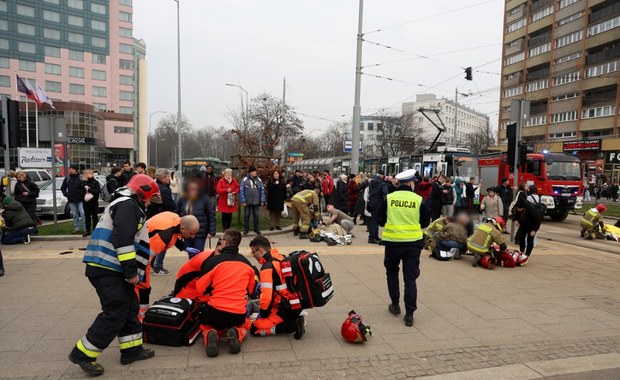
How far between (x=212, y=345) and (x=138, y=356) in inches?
27.0

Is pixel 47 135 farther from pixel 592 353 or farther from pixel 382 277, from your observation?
pixel 592 353

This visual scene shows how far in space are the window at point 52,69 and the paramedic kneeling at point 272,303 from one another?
2926 inches

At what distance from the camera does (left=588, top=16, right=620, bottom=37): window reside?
40625mm

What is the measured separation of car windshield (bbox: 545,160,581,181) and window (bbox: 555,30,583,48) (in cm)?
3590

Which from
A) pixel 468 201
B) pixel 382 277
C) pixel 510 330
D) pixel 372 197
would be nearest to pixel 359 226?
pixel 372 197

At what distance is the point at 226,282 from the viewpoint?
13.8ft

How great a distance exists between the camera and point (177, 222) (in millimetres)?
4527

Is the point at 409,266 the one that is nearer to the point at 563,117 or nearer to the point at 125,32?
the point at 563,117

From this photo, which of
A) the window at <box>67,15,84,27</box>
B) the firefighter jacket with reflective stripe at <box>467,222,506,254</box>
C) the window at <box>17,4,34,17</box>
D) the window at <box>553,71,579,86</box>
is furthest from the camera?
the window at <box>67,15,84,27</box>

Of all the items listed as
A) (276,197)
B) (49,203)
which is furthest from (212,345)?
(49,203)

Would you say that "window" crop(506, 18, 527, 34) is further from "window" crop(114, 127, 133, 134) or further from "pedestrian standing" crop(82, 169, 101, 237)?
"window" crop(114, 127, 133, 134)

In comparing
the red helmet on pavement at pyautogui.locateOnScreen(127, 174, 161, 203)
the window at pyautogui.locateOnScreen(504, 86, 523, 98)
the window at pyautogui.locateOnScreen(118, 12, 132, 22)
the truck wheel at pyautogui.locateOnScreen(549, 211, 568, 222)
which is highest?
the window at pyautogui.locateOnScreen(118, 12, 132, 22)

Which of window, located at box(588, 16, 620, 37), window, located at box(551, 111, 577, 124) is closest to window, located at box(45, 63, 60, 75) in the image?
window, located at box(551, 111, 577, 124)

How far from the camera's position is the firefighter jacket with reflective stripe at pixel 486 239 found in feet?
26.7
